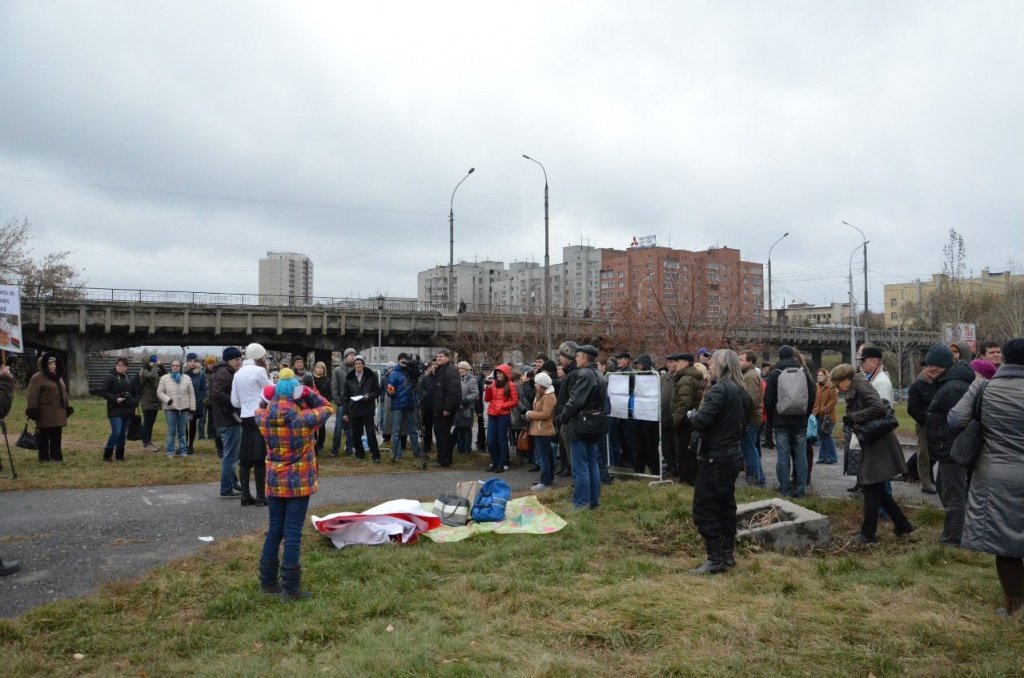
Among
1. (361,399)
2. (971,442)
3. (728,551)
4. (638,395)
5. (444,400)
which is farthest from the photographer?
(361,399)

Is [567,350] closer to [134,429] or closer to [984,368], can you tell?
[984,368]

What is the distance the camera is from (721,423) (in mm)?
Answer: 6715

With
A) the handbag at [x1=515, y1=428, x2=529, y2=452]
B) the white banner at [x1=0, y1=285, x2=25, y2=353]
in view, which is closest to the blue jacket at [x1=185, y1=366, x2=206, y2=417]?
the white banner at [x1=0, y1=285, x2=25, y2=353]

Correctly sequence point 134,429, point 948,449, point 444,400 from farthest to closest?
point 134,429 < point 444,400 < point 948,449

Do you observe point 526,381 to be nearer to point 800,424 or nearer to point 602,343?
point 800,424

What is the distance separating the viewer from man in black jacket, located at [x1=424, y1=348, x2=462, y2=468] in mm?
13570

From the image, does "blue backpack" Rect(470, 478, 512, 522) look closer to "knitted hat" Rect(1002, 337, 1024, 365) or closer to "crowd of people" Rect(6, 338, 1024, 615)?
"crowd of people" Rect(6, 338, 1024, 615)

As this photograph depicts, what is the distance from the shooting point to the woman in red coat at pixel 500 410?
12969 millimetres

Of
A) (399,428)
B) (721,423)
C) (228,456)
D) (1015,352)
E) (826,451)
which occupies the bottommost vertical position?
(826,451)

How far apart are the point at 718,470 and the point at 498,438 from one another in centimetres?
676

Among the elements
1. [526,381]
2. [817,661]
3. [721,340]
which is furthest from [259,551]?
[721,340]

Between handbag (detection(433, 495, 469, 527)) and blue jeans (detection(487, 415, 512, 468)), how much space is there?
14.5 ft

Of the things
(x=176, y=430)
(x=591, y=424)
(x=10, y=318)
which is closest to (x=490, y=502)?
(x=591, y=424)

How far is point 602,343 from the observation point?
3681 centimetres
